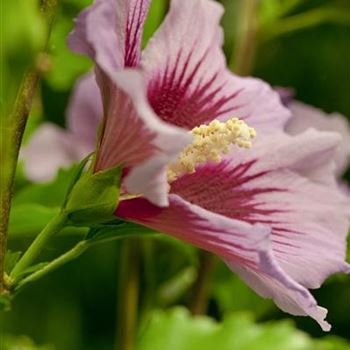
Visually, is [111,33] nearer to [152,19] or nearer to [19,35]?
[19,35]

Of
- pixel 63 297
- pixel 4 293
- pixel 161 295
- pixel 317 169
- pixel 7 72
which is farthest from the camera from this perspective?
pixel 63 297

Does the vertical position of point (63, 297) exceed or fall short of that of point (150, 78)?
it falls short

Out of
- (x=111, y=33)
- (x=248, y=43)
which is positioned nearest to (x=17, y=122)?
(x=111, y=33)

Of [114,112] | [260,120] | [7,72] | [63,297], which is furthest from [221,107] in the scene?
[63,297]

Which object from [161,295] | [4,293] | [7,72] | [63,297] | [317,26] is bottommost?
[63,297]

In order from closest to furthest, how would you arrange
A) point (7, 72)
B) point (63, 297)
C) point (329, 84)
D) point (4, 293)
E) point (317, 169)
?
point (7, 72), point (4, 293), point (317, 169), point (63, 297), point (329, 84)

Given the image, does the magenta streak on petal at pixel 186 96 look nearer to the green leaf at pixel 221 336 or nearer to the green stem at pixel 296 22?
the green leaf at pixel 221 336

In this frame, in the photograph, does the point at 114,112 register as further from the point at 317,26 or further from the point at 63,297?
the point at 317,26
